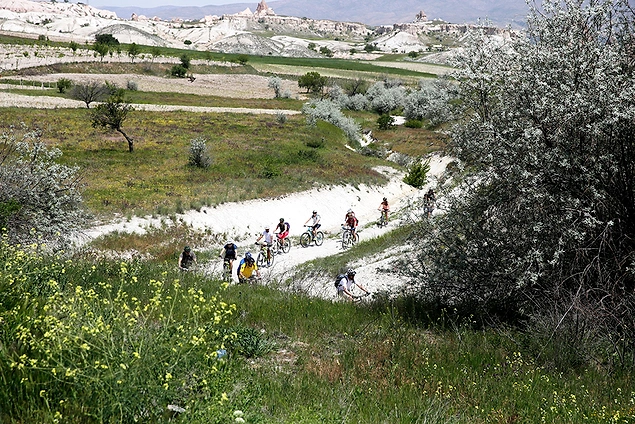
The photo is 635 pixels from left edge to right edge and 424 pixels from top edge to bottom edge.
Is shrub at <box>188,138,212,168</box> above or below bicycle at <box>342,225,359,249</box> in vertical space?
above

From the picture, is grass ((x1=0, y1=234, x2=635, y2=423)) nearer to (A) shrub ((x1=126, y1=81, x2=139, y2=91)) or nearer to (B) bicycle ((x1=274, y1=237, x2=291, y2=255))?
(B) bicycle ((x1=274, y1=237, x2=291, y2=255))

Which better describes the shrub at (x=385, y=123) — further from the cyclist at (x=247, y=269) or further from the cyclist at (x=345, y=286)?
the cyclist at (x=345, y=286)

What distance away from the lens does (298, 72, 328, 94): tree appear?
344 ft

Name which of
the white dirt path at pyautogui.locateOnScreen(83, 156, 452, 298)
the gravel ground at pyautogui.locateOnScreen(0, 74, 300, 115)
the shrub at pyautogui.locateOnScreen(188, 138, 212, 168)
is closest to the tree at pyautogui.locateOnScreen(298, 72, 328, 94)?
the gravel ground at pyautogui.locateOnScreen(0, 74, 300, 115)

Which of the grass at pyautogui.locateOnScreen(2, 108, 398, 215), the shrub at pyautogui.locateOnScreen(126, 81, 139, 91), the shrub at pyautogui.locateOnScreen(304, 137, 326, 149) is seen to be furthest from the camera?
the shrub at pyautogui.locateOnScreen(126, 81, 139, 91)

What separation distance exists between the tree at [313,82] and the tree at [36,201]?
88.8 meters

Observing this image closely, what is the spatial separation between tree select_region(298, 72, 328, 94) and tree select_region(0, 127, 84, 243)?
88.8 m

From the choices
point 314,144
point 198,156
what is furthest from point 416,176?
point 198,156

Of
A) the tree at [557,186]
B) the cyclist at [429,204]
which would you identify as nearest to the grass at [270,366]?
the tree at [557,186]

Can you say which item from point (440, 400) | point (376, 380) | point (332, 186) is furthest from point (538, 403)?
point (332, 186)

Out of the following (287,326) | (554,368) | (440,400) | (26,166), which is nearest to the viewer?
(440,400)

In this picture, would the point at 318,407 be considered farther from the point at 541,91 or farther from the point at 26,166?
the point at 26,166

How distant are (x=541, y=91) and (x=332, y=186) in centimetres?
2873

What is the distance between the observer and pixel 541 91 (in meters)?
9.24
